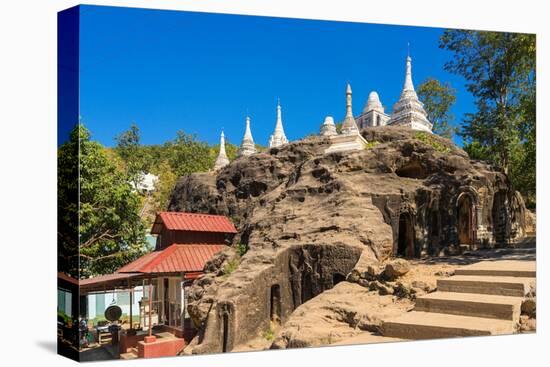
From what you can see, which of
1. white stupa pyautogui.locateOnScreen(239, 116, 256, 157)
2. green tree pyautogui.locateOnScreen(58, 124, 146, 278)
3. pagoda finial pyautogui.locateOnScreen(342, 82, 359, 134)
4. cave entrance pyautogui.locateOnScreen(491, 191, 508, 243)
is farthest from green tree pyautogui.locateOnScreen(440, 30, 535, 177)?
white stupa pyautogui.locateOnScreen(239, 116, 256, 157)

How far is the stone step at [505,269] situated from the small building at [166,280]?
5676 millimetres

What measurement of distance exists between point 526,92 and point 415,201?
155 inches

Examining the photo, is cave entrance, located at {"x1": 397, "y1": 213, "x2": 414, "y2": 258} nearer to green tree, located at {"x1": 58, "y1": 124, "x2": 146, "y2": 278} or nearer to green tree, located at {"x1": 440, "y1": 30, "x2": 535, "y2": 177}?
green tree, located at {"x1": 440, "y1": 30, "x2": 535, "y2": 177}

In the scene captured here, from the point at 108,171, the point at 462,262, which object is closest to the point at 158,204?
the point at 108,171

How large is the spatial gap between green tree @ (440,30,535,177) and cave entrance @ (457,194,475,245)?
1751 millimetres

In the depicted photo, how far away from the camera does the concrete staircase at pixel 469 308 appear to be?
781cm

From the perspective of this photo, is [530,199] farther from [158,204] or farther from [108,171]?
[158,204]

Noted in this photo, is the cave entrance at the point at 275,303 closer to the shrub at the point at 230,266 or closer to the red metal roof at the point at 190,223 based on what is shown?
the shrub at the point at 230,266

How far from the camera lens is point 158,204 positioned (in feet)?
69.2

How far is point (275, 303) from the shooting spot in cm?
1102

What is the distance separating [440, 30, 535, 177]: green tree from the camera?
1122 cm

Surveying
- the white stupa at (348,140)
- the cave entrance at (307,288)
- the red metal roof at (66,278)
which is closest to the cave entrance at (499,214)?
the white stupa at (348,140)

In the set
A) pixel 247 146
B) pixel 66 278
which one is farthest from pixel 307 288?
pixel 247 146

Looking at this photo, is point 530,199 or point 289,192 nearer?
point 530,199
